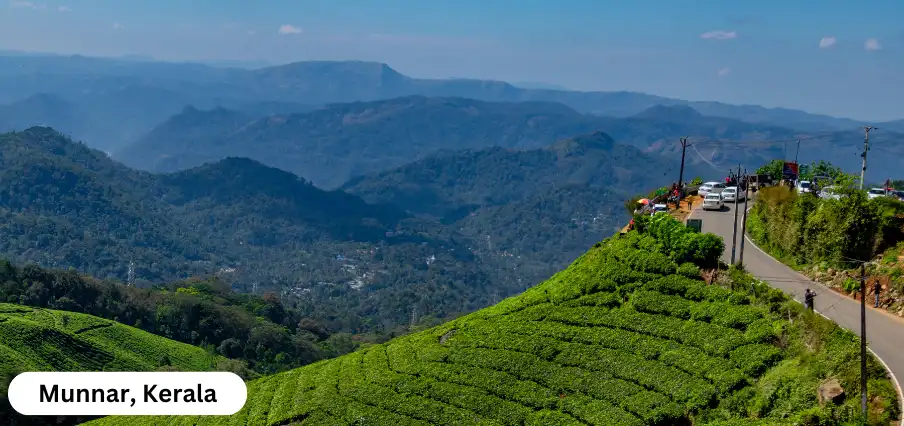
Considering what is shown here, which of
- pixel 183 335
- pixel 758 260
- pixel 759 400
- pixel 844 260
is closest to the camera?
pixel 759 400

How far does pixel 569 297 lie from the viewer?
30.7 metres

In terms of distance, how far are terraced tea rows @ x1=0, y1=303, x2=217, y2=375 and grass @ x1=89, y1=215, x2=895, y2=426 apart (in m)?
39.9

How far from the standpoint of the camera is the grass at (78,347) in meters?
65.6

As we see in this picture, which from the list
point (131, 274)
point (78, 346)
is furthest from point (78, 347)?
point (131, 274)

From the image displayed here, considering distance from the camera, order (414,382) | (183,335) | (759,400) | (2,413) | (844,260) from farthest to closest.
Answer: (183,335) → (2,413) → (844,260) → (414,382) → (759,400)

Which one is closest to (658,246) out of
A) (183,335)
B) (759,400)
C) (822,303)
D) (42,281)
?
(822,303)

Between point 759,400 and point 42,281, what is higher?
point 759,400

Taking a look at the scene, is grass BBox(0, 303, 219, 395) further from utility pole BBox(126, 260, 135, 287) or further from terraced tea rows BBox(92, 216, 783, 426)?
utility pole BBox(126, 260, 135, 287)

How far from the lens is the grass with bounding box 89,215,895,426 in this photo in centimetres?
2223

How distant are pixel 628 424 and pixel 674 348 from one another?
4294mm

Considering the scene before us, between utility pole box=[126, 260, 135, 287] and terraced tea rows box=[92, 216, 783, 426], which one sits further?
utility pole box=[126, 260, 135, 287]

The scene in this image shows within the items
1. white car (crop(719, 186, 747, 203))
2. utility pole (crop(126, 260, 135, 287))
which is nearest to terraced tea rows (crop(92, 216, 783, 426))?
white car (crop(719, 186, 747, 203))

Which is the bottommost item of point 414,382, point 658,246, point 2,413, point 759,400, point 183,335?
point 183,335

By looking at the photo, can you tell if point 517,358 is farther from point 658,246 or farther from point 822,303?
point 822,303
